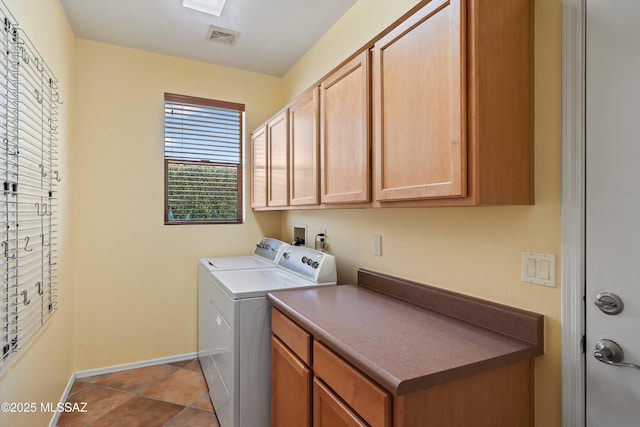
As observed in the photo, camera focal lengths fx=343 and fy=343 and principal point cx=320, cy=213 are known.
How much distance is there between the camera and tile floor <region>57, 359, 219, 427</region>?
223 cm

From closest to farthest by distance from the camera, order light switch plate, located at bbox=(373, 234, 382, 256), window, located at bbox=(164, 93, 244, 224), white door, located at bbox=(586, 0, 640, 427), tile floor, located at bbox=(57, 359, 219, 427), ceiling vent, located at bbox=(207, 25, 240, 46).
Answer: white door, located at bbox=(586, 0, 640, 427)
light switch plate, located at bbox=(373, 234, 382, 256)
tile floor, located at bbox=(57, 359, 219, 427)
ceiling vent, located at bbox=(207, 25, 240, 46)
window, located at bbox=(164, 93, 244, 224)

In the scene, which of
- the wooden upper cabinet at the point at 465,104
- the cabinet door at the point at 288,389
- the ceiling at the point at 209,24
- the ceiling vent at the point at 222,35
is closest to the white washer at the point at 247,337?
the cabinet door at the point at 288,389

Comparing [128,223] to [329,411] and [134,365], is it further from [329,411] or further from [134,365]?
[329,411]

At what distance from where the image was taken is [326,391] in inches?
51.3

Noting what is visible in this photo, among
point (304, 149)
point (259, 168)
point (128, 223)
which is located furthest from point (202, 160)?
point (304, 149)

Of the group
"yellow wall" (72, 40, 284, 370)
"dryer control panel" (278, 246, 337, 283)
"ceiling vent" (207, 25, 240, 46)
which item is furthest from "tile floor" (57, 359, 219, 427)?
"ceiling vent" (207, 25, 240, 46)

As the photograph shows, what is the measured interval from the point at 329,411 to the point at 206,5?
8.14 ft

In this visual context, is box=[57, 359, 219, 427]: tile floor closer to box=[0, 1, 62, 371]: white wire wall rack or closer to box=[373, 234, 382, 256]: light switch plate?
box=[0, 1, 62, 371]: white wire wall rack

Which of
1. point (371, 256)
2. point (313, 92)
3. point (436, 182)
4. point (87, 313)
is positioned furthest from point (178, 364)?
point (436, 182)

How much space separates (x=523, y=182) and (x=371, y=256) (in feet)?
3.43

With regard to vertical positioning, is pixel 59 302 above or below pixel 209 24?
below

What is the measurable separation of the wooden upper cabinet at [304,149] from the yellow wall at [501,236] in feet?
1.26

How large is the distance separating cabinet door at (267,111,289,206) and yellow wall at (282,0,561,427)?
630 mm

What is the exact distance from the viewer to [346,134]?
1740 mm
